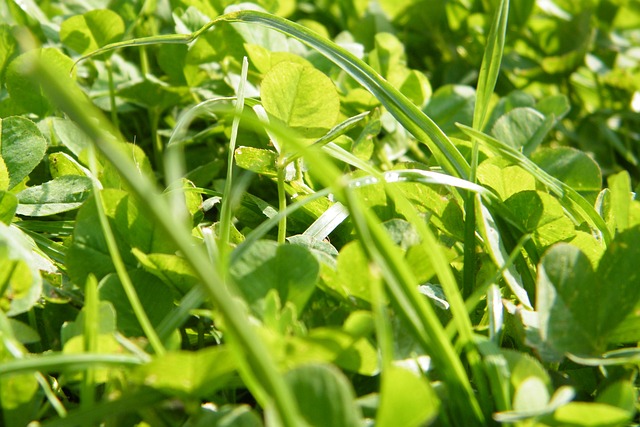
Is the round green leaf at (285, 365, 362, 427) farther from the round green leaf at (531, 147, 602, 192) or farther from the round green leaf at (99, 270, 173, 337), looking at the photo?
the round green leaf at (531, 147, 602, 192)

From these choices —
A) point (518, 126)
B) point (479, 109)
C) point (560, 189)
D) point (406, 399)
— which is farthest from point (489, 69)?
point (406, 399)

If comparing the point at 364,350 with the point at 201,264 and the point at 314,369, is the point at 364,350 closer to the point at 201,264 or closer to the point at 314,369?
the point at 314,369

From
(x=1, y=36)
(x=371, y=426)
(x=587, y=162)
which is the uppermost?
(x=1, y=36)

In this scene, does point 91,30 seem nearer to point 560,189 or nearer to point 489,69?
point 489,69

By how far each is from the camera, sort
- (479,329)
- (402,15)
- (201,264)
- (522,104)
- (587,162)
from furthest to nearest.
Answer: (402,15), (522,104), (587,162), (479,329), (201,264)

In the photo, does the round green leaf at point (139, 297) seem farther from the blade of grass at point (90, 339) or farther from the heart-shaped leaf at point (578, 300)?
the heart-shaped leaf at point (578, 300)

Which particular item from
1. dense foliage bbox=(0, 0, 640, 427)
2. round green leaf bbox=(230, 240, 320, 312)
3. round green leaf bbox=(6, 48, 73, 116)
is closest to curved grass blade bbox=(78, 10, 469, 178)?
dense foliage bbox=(0, 0, 640, 427)

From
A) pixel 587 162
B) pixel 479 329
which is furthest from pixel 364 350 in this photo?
pixel 587 162
